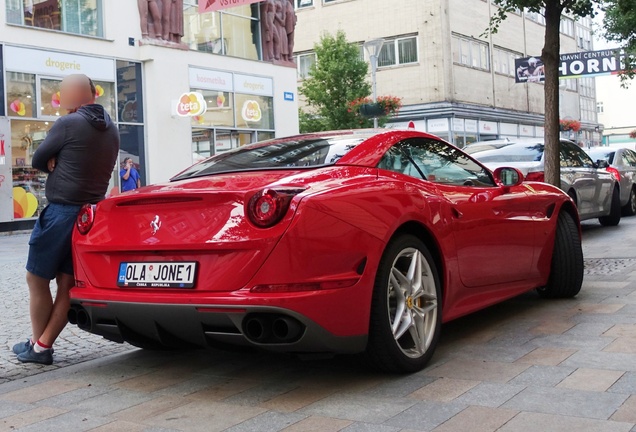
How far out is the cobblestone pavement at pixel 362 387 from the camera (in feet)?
11.2

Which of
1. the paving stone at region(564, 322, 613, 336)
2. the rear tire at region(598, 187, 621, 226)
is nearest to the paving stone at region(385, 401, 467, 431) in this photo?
the paving stone at region(564, 322, 613, 336)

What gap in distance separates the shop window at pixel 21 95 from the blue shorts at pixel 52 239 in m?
14.7

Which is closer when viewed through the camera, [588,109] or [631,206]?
[631,206]

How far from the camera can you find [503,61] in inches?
1777

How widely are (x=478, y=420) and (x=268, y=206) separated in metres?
1.31

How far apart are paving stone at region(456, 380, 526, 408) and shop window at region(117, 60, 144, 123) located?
61.8 feet

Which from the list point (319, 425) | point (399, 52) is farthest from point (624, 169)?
point (399, 52)

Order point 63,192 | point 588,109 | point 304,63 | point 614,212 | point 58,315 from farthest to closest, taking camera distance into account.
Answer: point 588,109
point 304,63
point 614,212
point 58,315
point 63,192

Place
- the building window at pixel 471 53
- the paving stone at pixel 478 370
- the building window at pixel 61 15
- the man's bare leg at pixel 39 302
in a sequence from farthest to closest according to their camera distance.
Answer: the building window at pixel 471 53 → the building window at pixel 61 15 → the man's bare leg at pixel 39 302 → the paving stone at pixel 478 370

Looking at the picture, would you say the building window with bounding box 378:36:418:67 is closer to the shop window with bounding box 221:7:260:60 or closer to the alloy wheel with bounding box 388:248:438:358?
the shop window with bounding box 221:7:260:60

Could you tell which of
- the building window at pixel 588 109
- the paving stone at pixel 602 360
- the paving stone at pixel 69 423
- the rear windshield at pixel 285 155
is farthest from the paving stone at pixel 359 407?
the building window at pixel 588 109

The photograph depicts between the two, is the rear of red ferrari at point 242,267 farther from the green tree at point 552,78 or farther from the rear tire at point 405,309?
the green tree at point 552,78

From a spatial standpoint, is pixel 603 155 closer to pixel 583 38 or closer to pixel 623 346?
pixel 623 346

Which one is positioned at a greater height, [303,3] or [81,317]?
[303,3]
